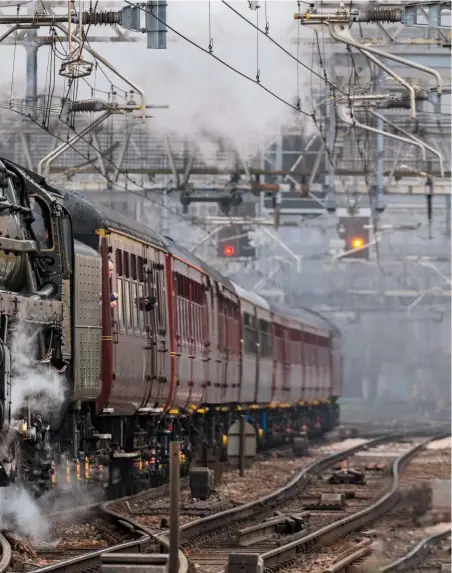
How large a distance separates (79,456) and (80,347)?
1.13m

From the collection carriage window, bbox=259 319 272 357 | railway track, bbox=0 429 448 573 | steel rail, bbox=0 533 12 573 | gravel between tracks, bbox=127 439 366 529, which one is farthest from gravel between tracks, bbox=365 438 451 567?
carriage window, bbox=259 319 272 357

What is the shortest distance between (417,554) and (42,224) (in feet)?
14.0

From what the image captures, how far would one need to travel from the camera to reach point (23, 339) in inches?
463

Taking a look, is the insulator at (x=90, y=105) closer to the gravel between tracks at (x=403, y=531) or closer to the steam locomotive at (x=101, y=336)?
the steam locomotive at (x=101, y=336)

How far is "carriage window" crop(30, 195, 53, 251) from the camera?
496 inches

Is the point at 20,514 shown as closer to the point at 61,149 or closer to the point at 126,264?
the point at 126,264

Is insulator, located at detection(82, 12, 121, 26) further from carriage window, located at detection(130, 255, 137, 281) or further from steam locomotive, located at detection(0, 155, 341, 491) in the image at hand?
carriage window, located at detection(130, 255, 137, 281)

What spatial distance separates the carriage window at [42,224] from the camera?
12602 mm

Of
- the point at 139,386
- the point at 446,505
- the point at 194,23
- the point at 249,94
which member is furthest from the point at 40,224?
the point at 249,94

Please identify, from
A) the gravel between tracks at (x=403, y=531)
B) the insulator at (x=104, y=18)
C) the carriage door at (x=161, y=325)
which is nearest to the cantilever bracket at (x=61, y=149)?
the insulator at (x=104, y=18)

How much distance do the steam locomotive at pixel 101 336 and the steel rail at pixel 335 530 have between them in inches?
77.8

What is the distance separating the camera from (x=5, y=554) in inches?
436

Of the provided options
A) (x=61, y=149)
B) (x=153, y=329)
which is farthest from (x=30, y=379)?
(x=61, y=149)

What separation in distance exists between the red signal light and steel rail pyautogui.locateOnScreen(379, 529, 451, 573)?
18.0m
